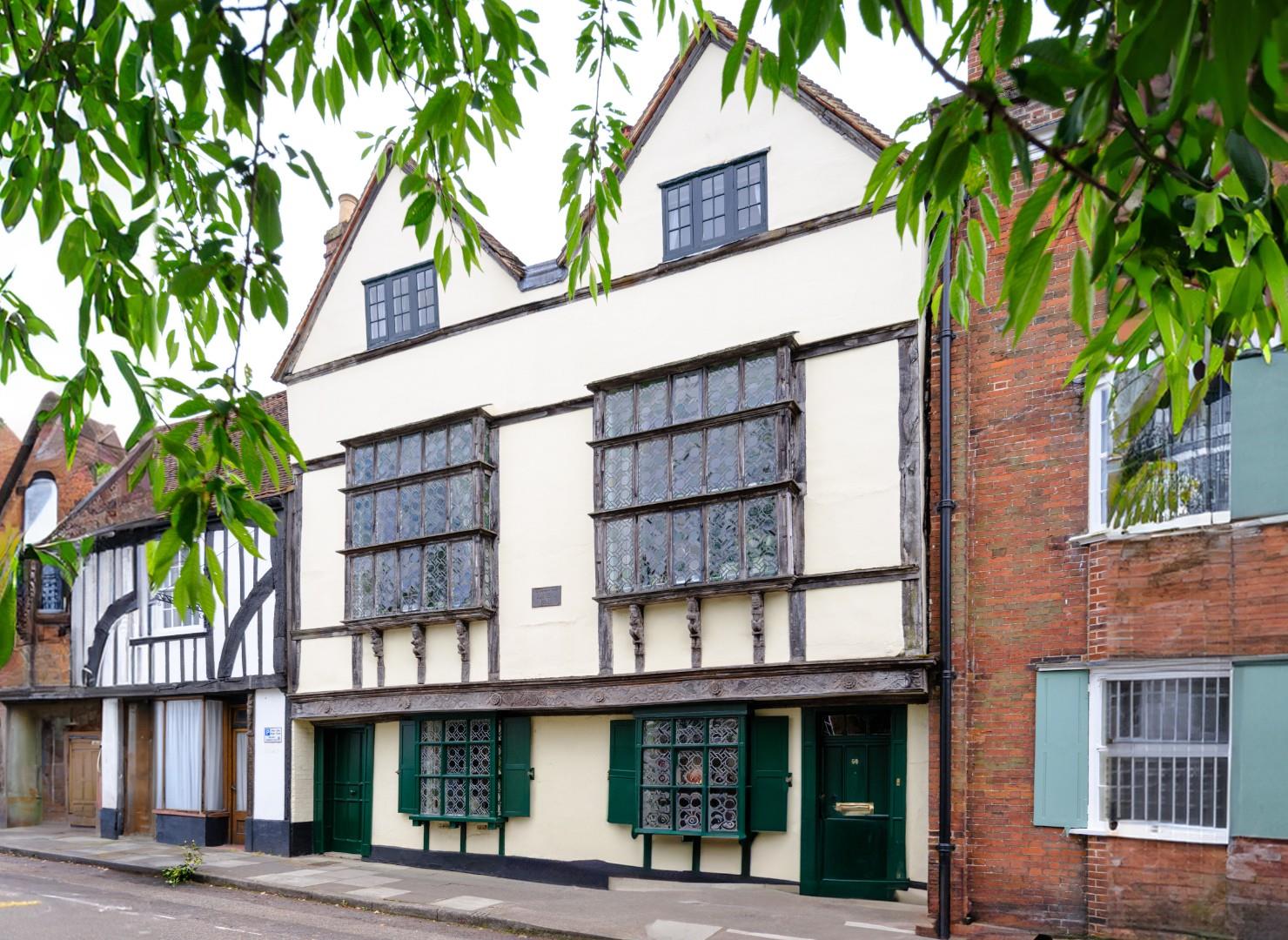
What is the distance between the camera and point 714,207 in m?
14.6

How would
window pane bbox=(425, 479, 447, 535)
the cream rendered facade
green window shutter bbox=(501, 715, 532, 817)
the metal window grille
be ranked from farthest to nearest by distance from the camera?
window pane bbox=(425, 479, 447, 535) < green window shutter bbox=(501, 715, 532, 817) < the cream rendered facade < the metal window grille

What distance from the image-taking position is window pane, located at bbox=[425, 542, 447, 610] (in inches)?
638

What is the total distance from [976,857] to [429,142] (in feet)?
31.2

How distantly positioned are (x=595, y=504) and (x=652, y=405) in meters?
1.38

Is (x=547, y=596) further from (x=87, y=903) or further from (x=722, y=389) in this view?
(x=87, y=903)

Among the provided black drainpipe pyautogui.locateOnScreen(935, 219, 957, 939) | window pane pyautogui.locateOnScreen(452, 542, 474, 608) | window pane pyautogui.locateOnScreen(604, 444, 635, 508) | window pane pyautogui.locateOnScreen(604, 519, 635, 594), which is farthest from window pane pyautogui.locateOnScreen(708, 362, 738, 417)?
window pane pyautogui.locateOnScreen(452, 542, 474, 608)

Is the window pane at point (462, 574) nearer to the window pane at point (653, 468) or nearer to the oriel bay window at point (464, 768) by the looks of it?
the oriel bay window at point (464, 768)

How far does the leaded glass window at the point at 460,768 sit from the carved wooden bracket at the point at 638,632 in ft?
8.67

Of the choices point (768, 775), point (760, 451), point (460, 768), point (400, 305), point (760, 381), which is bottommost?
point (460, 768)

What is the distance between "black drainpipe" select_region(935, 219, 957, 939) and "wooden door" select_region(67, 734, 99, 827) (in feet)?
56.4

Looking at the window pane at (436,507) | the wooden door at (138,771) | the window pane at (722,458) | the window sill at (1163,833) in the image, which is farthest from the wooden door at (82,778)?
the window sill at (1163,833)

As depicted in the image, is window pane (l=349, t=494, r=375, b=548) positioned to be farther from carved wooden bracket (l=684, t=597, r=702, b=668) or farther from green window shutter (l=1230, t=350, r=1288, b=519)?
green window shutter (l=1230, t=350, r=1288, b=519)

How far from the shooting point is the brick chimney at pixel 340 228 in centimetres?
1947

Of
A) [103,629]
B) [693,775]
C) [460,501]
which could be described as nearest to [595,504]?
[460,501]
